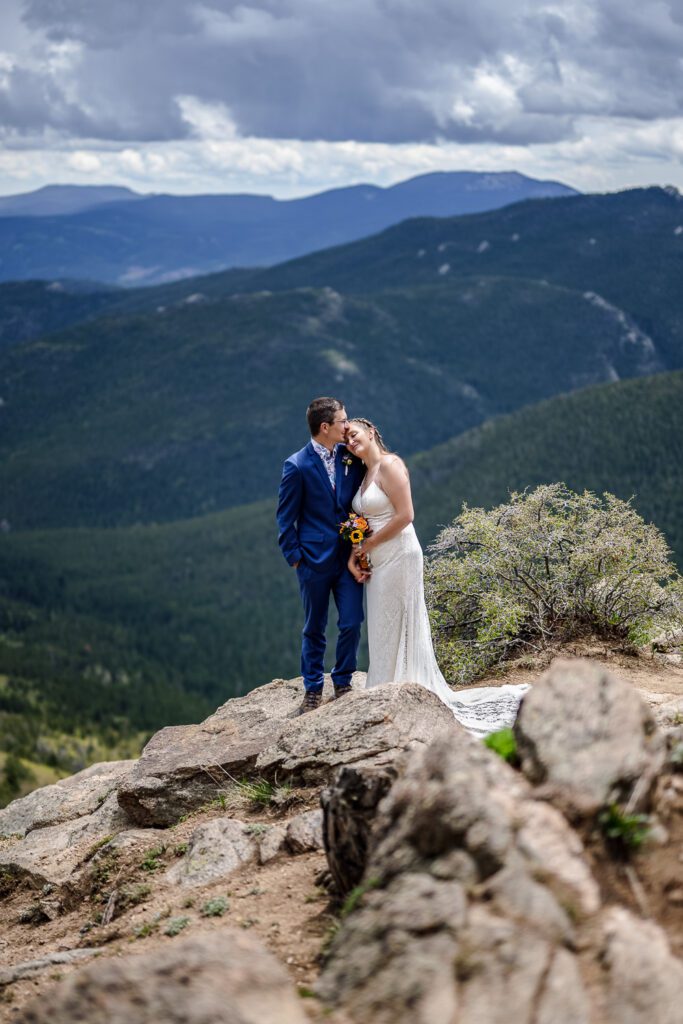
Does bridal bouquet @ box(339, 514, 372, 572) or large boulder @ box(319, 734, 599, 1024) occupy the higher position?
bridal bouquet @ box(339, 514, 372, 572)

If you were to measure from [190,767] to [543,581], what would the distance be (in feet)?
22.7

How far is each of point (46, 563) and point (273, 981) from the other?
624 ft

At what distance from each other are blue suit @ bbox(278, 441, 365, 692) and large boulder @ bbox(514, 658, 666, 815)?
5.70 metres

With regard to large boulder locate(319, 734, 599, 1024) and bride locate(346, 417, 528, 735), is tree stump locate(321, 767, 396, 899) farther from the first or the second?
bride locate(346, 417, 528, 735)

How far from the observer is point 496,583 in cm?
1742

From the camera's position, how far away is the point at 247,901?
30.2 feet

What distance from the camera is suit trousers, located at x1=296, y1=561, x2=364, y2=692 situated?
1327 centimetres

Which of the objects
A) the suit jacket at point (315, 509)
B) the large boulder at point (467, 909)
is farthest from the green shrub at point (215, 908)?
the suit jacket at point (315, 509)

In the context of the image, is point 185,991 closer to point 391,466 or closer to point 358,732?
point 358,732

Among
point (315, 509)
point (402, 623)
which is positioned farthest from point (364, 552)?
point (402, 623)

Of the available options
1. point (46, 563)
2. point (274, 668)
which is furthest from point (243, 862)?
point (46, 563)

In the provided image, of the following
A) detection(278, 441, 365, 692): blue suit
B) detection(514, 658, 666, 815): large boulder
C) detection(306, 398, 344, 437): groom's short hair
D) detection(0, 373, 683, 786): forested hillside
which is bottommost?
detection(0, 373, 683, 786): forested hillside

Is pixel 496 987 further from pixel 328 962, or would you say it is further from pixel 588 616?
pixel 588 616

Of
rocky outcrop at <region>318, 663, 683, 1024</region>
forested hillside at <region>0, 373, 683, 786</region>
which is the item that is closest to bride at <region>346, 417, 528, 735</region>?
rocky outcrop at <region>318, 663, 683, 1024</region>
